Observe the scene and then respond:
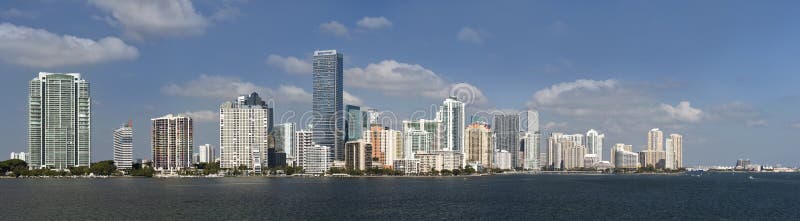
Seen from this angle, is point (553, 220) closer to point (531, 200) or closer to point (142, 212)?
point (531, 200)

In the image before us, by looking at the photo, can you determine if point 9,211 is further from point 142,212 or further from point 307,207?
point 307,207

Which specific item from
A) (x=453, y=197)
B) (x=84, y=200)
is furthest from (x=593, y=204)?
(x=84, y=200)

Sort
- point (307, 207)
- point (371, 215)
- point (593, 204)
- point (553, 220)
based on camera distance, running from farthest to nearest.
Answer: point (593, 204) < point (307, 207) < point (371, 215) < point (553, 220)

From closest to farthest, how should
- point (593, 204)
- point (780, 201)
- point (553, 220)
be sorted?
point (553, 220) → point (593, 204) → point (780, 201)

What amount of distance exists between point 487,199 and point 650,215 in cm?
2733

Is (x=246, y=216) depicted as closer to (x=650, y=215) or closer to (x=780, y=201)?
(x=650, y=215)

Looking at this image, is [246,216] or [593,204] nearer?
[246,216]

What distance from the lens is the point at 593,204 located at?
86562 mm

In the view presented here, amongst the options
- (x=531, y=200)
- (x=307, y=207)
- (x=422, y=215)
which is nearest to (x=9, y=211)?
(x=307, y=207)

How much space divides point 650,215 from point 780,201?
3269cm

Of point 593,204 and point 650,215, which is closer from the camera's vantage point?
point 650,215

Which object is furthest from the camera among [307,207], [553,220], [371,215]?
[307,207]

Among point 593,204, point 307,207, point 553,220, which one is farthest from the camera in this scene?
point 593,204

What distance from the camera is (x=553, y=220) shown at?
221 feet
